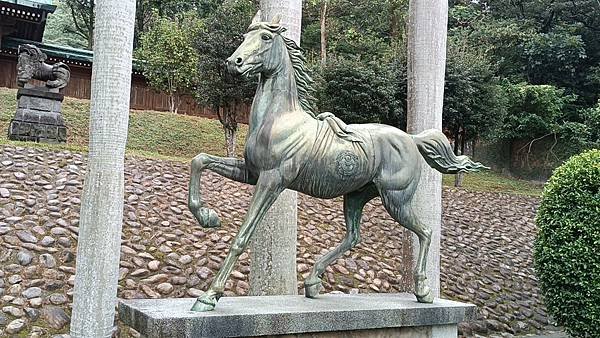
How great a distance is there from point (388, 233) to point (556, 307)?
2989 millimetres

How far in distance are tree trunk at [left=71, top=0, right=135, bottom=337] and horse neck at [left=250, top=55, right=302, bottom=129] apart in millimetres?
1234

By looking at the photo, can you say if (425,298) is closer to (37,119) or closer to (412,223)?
(412,223)

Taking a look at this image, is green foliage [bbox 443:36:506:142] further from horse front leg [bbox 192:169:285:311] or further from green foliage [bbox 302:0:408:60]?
horse front leg [bbox 192:169:285:311]

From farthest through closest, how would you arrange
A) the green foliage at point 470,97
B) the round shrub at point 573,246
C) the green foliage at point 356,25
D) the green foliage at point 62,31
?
1. the green foliage at point 62,31
2. the green foliage at point 356,25
3. the green foliage at point 470,97
4. the round shrub at point 573,246

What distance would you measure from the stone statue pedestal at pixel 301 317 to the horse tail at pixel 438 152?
2.94 ft

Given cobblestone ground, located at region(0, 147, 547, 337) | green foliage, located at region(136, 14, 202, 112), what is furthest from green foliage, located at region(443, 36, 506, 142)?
green foliage, located at region(136, 14, 202, 112)

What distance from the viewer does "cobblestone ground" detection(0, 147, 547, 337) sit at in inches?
224

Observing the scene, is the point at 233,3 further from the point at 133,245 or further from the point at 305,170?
the point at 305,170

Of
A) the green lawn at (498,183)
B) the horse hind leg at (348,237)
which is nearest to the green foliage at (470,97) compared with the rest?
the green lawn at (498,183)

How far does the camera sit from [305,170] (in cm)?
321

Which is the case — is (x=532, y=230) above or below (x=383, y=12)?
below

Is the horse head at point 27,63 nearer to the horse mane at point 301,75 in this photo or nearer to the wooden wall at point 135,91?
the wooden wall at point 135,91

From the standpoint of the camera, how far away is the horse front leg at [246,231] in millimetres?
2896

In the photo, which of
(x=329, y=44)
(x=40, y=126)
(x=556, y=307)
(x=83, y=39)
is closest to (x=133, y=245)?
(x=556, y=307)
